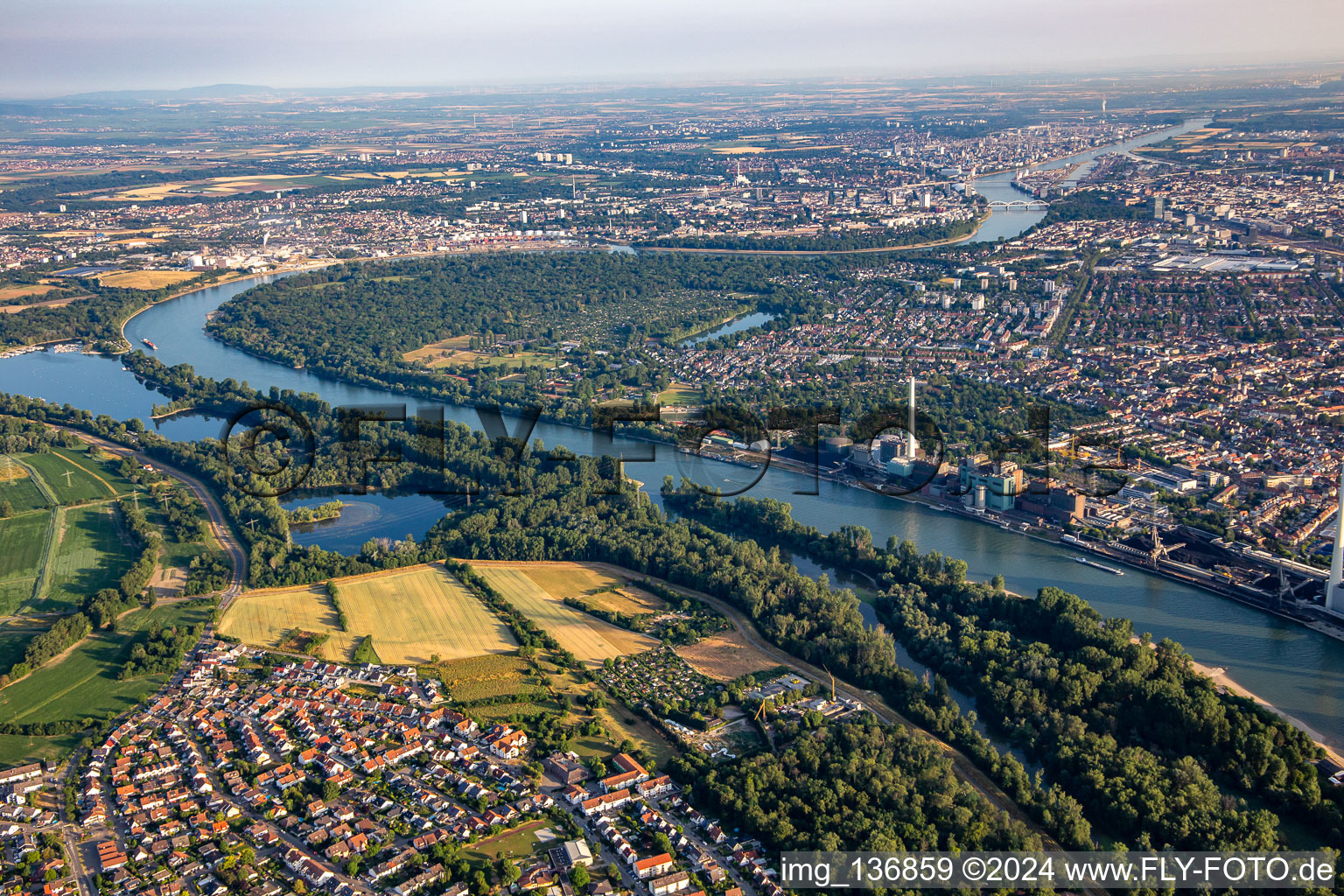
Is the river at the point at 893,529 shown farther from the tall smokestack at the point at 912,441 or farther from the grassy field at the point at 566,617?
the grassy field at the point at 566,617

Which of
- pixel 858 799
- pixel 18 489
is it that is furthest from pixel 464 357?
pixel 858 799

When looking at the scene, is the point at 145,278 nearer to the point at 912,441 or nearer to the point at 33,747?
the point at 912,441

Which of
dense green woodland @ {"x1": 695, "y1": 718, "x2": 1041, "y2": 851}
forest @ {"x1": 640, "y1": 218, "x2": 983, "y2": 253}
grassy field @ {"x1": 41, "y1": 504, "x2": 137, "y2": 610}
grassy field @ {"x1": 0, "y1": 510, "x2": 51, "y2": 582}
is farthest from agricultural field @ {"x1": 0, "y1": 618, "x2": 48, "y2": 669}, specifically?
forest @ {"x1": 640, "y1": 218, "x2": 983, "y2": 253}

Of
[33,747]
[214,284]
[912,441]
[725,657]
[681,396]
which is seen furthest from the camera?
[214,284]

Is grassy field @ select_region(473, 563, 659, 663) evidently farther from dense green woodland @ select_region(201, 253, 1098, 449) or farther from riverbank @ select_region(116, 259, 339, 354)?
riverbank @ select_region(116, 259, 339, 354)

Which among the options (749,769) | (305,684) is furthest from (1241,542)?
(305,684)

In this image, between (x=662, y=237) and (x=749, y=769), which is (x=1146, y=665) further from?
(x=662, y=237)
